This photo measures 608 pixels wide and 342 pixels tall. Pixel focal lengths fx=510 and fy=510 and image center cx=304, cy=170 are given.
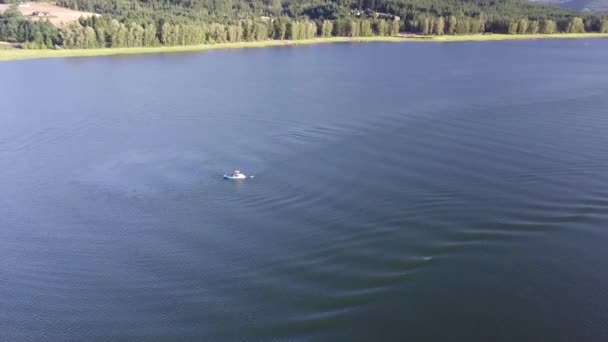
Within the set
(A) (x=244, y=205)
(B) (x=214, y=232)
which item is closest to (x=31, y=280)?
(B) (x=214, y=232)

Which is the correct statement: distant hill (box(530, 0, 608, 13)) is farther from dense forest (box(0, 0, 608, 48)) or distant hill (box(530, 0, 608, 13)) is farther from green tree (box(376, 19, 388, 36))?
green tree (box(376, 19, 388, 36))

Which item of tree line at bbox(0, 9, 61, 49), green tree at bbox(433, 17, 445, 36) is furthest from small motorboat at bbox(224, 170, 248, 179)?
green tree at bbox(433, 17, 445, 36)

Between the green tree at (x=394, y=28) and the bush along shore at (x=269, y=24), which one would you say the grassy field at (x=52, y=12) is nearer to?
the bush along shore at (x=269, y=24)

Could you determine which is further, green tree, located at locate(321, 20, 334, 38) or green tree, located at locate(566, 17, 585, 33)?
green tree, located at locate(566, 17, 585, 33)

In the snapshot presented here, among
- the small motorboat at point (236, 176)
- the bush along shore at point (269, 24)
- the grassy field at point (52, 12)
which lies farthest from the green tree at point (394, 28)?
the small motorboat at point (236, 176)

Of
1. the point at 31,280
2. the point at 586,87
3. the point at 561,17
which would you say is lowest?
the point at 31,280

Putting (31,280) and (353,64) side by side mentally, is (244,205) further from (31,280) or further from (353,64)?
(353,64)
